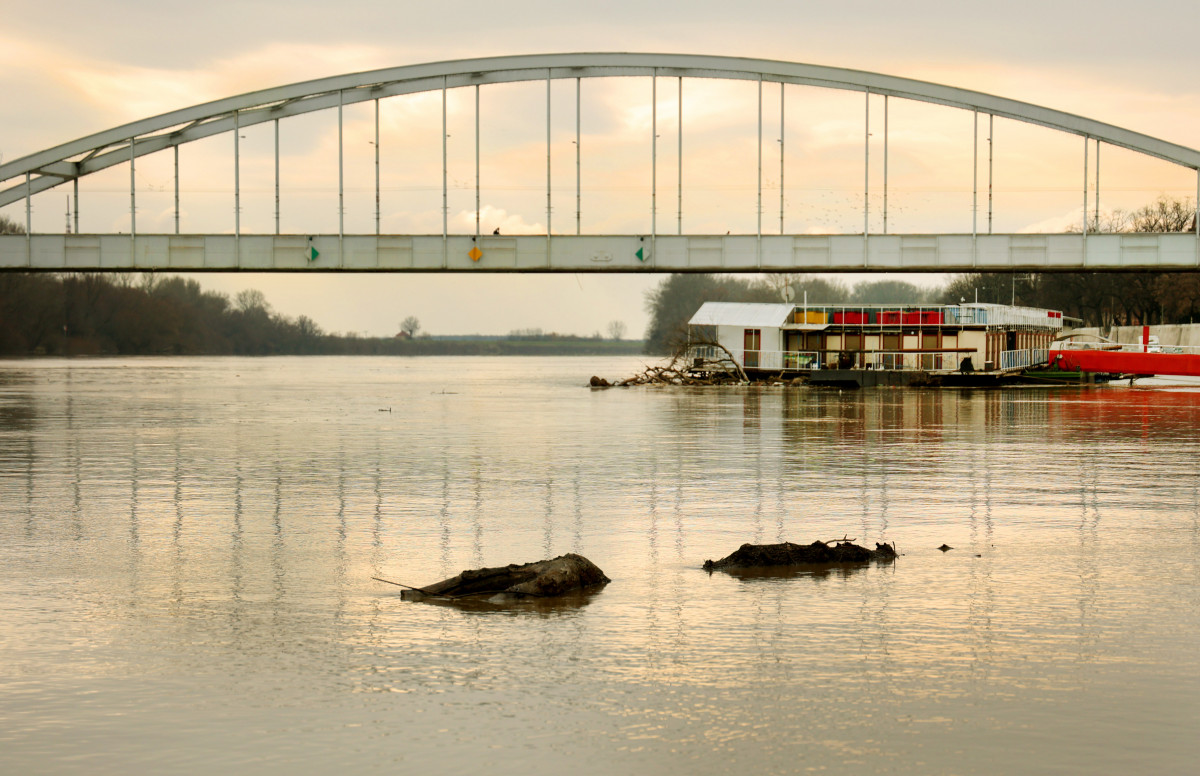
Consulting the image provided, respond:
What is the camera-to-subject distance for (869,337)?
272 ft

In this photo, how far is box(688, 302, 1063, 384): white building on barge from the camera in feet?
263

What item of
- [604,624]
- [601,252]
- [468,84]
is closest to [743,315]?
[601,252]

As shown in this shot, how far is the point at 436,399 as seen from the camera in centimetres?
5894

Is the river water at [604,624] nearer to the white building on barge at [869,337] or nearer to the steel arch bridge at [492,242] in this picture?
the steel arch bridge at [492,242]

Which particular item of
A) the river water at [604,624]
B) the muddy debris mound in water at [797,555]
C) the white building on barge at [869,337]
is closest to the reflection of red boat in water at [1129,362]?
the white building on barge at [869,337]

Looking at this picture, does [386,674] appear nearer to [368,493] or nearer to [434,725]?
[434,725]

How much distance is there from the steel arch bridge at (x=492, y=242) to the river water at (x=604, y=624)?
48089 mm

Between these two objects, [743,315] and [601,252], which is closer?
[601,252]

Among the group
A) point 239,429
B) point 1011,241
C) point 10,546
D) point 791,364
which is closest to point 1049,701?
point 10,546

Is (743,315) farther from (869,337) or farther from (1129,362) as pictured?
(1129,362)

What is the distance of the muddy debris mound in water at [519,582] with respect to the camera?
1107 cm

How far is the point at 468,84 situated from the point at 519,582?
65.5 meters

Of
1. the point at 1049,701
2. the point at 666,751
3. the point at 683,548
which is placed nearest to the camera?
the point at 666,751

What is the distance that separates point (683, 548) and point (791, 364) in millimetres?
69854
